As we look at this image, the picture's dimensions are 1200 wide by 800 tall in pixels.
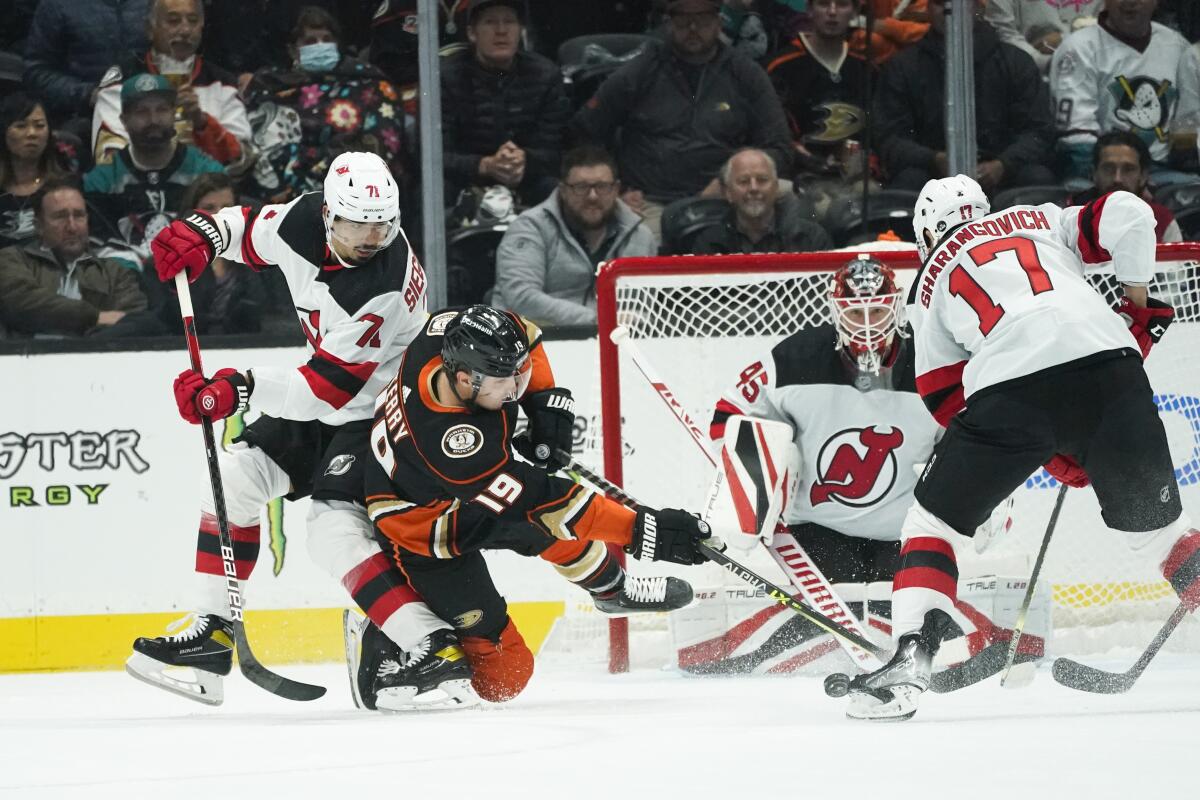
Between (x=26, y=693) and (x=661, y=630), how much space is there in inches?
64.1

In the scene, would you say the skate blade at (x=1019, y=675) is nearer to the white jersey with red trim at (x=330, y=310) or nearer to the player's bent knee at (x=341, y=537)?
the player's bent knee at (x=341, y=537)

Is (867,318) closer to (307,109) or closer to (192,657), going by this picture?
(192,657)

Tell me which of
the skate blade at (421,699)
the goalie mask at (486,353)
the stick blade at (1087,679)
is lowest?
the skate blade at (421,699)

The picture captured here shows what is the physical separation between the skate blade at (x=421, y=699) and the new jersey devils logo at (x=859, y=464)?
116 cm

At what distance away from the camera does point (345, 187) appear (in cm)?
329

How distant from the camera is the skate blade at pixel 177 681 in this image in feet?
10.9

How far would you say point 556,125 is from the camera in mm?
Answer: 4926

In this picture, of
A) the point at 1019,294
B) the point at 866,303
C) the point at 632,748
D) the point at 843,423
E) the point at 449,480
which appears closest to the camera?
the point at 632,748

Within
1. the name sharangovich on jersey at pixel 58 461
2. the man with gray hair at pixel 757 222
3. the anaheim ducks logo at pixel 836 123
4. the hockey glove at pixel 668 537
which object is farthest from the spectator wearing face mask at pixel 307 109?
the hockey glove at pixel 668 537

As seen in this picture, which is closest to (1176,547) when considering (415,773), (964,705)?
(964,705)

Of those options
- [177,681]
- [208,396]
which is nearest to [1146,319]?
[208,396]

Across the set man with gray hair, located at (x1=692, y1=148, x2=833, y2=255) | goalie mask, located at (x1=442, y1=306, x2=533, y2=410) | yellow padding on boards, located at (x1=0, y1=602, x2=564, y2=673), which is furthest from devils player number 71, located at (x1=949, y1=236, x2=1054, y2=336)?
yellow padding on boards, located at (x1=0, y1=602, x2=564, y2=673)

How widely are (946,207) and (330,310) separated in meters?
1.29

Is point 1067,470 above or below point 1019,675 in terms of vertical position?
above
